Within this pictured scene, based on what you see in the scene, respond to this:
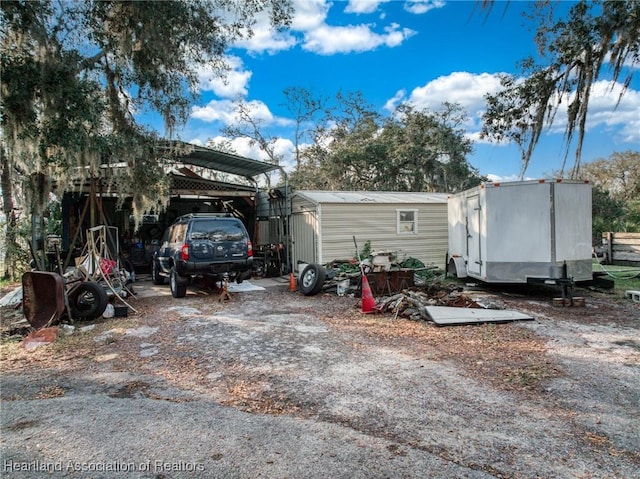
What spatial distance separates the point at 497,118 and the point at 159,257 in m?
8.65

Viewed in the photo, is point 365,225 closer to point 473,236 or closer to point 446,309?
point 473,236

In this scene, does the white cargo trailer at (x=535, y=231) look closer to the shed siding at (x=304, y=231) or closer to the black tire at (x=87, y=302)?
the shed siding at (x=304, y=231)

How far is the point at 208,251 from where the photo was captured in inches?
354

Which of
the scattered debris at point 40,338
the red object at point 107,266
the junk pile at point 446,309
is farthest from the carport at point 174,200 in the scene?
the junk pile at point 446,309

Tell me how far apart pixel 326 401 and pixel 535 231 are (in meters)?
6.49

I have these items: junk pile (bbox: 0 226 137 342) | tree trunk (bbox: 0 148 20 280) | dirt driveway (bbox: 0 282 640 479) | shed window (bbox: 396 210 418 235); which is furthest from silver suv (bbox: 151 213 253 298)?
tree trunk (bbox: 0 148 20 280)

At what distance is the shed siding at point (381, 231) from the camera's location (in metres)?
12.2

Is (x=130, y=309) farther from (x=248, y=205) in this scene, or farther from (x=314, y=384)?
(x=248, y=205)

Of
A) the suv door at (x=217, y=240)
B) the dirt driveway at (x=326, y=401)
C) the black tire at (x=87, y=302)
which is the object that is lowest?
the dirt driveway at (x=326, y=401)

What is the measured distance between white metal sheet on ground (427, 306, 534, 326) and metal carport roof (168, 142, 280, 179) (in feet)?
25.5

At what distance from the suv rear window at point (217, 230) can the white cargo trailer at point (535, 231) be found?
5.34m

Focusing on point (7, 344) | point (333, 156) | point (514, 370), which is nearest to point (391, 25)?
point (514, 370)

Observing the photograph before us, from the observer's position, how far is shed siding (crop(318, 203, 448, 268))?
12164 mm

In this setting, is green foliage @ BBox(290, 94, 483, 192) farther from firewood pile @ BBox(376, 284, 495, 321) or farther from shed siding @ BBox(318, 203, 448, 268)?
firewood pile @ BBox(376, 284, 495, 321)
